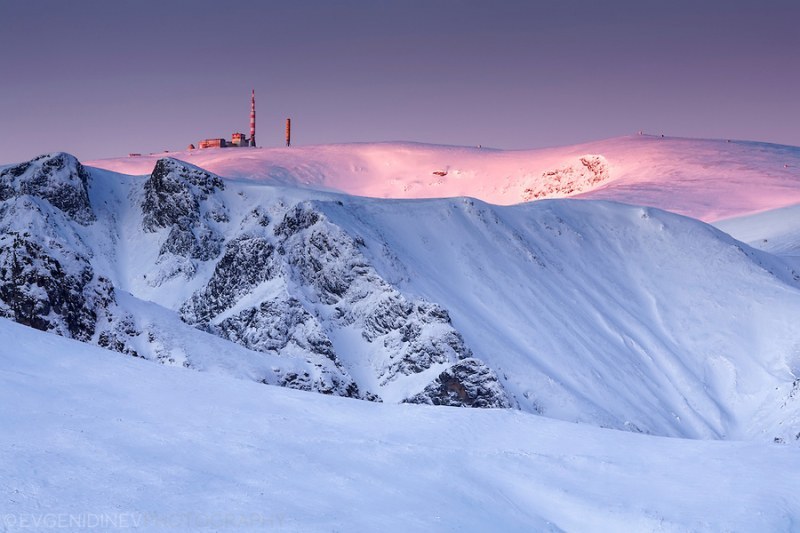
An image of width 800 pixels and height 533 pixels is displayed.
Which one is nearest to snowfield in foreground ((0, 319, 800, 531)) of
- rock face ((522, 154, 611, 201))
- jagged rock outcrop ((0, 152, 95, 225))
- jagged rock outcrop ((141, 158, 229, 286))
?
jagged rock outcrop ((141, 158, 229, 286))

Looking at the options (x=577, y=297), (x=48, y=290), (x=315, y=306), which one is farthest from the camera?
(x=577, y=297)

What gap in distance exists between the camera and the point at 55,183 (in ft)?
357

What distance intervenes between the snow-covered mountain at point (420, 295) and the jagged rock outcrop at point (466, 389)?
0.14m

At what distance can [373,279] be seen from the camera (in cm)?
8331

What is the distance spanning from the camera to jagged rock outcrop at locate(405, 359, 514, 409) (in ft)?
232

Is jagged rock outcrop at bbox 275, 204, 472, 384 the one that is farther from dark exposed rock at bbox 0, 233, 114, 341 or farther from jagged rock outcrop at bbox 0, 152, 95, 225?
jagged rock outcrop at bbox 0, 152, 95, 225

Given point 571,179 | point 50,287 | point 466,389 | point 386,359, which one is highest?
point 571,179

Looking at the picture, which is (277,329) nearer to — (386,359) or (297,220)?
(386,359)

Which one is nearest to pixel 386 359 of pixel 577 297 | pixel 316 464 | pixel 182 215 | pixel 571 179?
pixel 577 297

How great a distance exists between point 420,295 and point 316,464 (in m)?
56.3

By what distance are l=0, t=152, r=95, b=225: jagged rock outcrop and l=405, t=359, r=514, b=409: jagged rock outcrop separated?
5256cm

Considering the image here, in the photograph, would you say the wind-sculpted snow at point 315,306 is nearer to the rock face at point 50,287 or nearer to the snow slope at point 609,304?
the snow slope at point 609,304

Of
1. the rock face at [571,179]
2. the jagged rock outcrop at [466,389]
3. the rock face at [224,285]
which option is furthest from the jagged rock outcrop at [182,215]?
the rock face at [571,179]

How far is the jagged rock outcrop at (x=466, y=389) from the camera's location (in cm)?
7056
